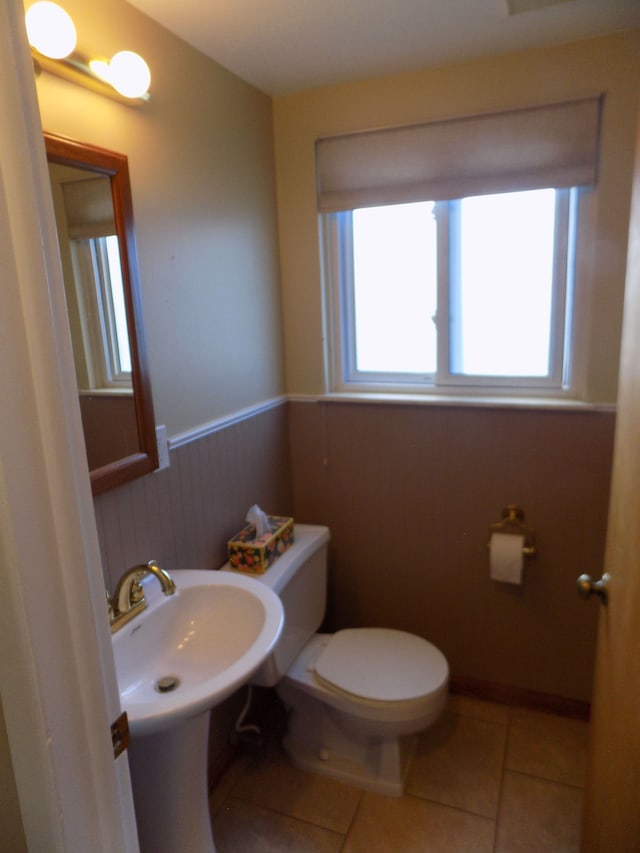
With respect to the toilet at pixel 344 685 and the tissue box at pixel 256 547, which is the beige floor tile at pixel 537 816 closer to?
the toilet at pixel 344 685

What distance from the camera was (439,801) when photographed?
1.80 meters

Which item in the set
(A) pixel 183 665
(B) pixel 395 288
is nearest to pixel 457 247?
(B) pixel 395 288

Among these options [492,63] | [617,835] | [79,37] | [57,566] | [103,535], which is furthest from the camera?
[492,63]

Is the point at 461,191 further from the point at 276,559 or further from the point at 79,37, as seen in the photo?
the point at 276,559

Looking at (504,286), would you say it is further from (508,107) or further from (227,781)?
(227,781)

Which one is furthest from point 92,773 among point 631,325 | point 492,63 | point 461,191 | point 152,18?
point 492,63

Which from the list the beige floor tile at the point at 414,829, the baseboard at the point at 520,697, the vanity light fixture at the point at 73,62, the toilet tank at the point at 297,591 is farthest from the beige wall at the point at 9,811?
the baseboard at the point at 520,697

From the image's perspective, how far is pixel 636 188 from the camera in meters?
1.10

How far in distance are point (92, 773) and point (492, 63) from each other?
6.73 feet

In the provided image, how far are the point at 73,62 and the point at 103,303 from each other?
1.64ft

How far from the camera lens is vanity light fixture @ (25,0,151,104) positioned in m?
1.09

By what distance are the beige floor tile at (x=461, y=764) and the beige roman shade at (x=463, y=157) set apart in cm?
187

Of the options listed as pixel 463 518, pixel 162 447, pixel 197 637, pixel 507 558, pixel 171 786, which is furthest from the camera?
pixel 463 518

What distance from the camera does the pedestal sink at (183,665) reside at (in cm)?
130
